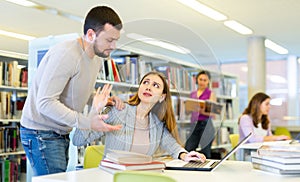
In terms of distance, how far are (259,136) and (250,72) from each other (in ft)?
9.45

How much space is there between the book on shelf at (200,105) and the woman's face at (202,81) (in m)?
0.07

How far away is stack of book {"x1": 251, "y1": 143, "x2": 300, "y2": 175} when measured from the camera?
1421mm

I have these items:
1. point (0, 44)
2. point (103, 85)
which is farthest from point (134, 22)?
point (0, 44)

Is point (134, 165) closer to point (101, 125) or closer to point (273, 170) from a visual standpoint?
point (101, 125)

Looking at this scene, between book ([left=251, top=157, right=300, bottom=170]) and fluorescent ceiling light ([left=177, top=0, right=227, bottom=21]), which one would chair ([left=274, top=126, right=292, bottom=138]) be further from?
book ([left=251, top=157, right=300, bottom=170])

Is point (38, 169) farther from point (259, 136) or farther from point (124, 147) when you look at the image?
point (259, 136)

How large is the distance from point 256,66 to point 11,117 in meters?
4.15

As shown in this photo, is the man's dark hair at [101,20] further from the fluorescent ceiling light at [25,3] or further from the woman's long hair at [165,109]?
the fluorescent ceiling light at [25,3]

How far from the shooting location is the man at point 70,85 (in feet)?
5.27

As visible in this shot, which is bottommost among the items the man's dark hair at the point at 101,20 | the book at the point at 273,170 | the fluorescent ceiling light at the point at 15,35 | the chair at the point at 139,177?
the book at the point at 273,170

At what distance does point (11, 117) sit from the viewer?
360cm

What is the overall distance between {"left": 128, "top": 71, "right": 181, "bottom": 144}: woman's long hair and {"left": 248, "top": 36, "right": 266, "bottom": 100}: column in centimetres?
501

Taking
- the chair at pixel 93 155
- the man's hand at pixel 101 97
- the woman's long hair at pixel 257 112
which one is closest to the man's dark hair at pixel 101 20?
the man's hand at pixel 101 97

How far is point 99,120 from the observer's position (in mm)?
1550
